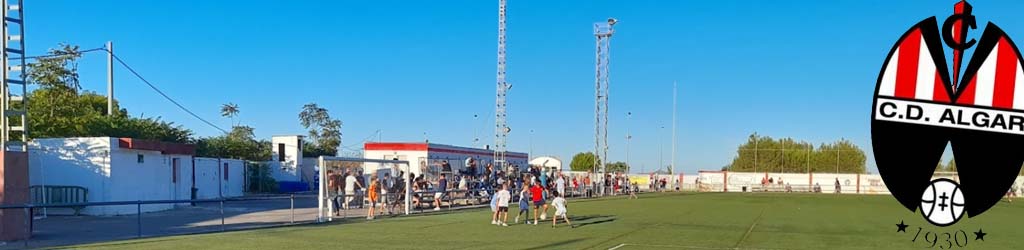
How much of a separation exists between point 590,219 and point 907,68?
24.3 metres

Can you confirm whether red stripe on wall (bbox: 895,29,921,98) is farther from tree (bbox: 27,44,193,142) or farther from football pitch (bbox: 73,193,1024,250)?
tree (bbox: 27,44,193,142)

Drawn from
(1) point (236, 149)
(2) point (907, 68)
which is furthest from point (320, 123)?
(2) point (907, 68)

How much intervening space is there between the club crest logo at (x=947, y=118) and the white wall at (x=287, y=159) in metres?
54.3

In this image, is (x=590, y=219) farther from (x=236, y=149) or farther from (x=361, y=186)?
(x=236, y=149)

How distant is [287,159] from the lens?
5562 cm

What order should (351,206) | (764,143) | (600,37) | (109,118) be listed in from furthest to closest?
1. (764,143)
2. (600,37)
3. (109,118)
4. (351,206)

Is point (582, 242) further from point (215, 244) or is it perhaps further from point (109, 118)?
point (109, 118)

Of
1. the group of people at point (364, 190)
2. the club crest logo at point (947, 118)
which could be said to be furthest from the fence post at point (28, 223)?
the club crest logo at point (947, 118)

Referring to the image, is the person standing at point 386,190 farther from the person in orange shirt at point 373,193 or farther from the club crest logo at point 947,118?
the club crest logo at point 947,118

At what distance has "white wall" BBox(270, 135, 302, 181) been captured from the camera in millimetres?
55000

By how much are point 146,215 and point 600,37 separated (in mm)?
36682

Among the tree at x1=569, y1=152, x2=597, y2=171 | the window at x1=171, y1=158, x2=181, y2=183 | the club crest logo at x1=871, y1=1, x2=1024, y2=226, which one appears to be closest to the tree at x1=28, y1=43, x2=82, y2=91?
the window at x1=171, y1=158, x2=181, y2=183

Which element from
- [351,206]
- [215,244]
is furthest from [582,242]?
[351,206]

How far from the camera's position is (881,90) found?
286 centimetres
